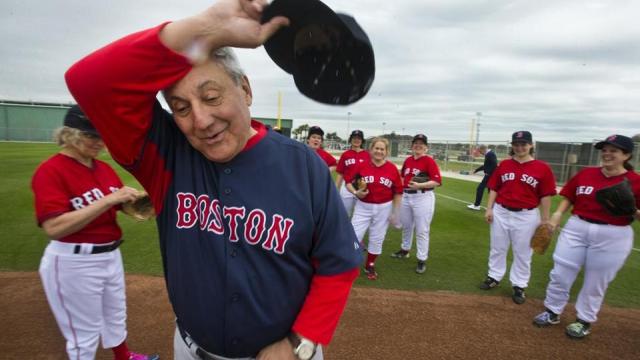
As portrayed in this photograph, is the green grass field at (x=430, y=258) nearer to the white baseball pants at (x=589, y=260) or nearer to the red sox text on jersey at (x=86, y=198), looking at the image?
the white baseball pants at (x=589, y=260)

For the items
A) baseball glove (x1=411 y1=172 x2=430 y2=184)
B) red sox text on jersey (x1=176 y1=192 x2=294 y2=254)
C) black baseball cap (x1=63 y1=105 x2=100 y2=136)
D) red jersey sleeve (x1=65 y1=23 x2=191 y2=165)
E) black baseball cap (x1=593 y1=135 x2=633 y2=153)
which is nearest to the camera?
red jersey sleeve (x1=65 y1=23 x2=191 y2=165)

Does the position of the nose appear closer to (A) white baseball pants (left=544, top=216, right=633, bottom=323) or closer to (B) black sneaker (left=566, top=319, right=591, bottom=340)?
(A) white baseball pants (left=544, top=216, right=633, bottom=323)

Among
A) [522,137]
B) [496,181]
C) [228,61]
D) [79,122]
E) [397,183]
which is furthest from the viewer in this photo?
[397,183]

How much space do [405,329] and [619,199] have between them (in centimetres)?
271

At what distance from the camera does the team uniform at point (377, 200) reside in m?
5.48

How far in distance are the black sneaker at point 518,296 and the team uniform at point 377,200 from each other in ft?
6.55

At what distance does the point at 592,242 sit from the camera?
3871 mm

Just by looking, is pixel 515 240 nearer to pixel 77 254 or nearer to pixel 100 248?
pixel 100 248

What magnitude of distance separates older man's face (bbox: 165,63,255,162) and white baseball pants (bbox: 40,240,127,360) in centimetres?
195

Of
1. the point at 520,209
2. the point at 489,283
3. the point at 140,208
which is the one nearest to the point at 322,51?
the point at 140,208

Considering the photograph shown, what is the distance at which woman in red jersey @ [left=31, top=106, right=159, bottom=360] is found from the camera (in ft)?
7.47

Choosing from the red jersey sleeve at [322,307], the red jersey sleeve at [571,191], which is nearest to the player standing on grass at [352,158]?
the red jersey sleeve at [571,191]

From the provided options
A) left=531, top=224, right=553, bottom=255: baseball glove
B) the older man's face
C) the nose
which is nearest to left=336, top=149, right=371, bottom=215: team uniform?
left=531, top=224, right=553, bottom=255: baseball glove

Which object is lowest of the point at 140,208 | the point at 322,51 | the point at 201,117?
the point at 140,208
